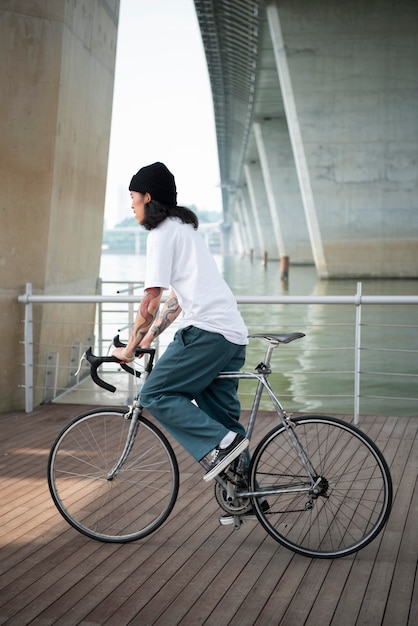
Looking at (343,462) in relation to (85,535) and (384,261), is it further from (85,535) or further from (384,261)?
(384,261)

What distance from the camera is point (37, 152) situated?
704 cm

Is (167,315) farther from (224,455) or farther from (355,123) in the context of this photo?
(355,123)

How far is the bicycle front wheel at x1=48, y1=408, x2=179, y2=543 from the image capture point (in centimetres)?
370

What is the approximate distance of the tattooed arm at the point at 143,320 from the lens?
3457mm

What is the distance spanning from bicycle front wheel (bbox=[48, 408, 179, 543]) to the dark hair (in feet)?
2.71

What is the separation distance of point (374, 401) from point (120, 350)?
6611 millimetres

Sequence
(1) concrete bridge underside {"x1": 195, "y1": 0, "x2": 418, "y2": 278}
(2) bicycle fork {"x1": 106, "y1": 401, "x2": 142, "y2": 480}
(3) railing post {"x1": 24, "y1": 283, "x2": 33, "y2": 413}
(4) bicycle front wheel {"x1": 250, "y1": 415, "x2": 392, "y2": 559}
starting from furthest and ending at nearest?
(1) concrete bridge underside {"x1": 195, "y1": 0, "x2": 418, "y2": 278}, (3) railing post {"x1": 24, "y1": 283, "x2": 33, "y2": 413}, (2) bicycle fork {"x1": 106, "y1": 401, "x2": 142, "y2": 480}, (4) bicycle front wheel {"x1": 250, "y1": 415, "x2": 392, "y2": 559}

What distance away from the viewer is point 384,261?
29.2m

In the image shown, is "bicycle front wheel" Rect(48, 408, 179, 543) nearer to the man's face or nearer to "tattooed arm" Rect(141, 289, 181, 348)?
"tattooed arm" Rect(141, 289, 181, 348)

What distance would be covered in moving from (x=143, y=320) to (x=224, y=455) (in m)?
0.64

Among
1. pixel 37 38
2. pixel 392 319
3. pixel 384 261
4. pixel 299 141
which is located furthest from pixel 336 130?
pixel 37 38

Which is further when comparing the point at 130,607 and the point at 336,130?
the point at 336,130

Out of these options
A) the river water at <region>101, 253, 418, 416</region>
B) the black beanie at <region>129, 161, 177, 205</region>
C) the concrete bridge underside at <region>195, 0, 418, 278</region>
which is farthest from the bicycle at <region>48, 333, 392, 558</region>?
the concrete bridge underside at <region>195, 0, 418, 278</region>

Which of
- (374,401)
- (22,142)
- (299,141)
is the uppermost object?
(299,141)
